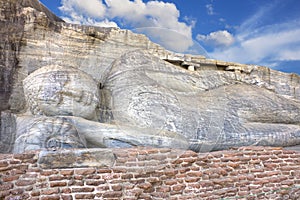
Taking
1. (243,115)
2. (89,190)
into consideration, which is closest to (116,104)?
(89,190)

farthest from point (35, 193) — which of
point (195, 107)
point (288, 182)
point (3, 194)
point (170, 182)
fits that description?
point (288, 182)

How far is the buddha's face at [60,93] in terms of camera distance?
3613 mm

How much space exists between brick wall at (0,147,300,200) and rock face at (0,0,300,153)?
338mm

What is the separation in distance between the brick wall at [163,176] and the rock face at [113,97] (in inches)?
13.3

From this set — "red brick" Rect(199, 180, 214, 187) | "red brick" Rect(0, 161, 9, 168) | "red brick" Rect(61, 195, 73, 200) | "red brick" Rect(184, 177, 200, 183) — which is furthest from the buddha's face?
"red brick" Rect(199, 180, 214, 187)

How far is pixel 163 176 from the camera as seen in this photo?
3.07 metres

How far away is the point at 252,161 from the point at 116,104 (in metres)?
1.78

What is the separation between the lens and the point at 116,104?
12.2ft

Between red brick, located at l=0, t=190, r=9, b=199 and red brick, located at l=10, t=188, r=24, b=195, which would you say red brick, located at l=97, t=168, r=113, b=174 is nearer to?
red brick, located at l=10, t=188, r=24, b=195

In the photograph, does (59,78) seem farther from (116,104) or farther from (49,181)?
(49,181)

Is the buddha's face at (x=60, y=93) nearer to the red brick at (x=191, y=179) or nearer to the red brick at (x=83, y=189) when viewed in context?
the red brick at (x=83, y=189)

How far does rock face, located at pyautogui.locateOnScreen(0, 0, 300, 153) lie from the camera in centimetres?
354

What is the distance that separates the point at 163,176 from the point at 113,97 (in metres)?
1.31

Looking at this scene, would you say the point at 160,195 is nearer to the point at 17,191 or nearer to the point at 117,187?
the point at 117,187
